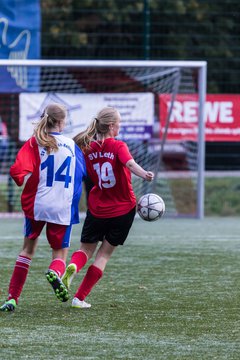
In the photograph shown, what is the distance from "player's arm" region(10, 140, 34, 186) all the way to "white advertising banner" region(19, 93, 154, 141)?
22.5 feet

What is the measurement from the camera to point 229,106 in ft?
48.4

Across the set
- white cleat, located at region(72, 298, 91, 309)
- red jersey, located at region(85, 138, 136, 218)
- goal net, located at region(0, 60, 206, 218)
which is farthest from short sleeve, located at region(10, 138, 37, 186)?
goal net, located at region(0, 60, 206, 218)

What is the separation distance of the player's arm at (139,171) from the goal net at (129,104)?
6.84 m

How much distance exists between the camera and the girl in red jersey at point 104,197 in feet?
22.6

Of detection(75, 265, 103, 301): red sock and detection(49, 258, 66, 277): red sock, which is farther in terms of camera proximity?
detection(75, 265, 103, 301): red sock

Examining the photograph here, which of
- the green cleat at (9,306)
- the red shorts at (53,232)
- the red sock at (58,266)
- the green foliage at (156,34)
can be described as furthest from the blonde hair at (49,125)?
the green foliage at (156,34)

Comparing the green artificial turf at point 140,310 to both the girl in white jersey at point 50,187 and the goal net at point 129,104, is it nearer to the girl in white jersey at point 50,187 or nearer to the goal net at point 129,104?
the girl in white jersey at point 50,187

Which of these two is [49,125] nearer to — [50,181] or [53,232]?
[50,181]

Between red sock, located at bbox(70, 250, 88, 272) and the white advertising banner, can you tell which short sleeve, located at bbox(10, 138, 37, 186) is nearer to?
red sock, located at bbox(70, 250, 88, 272)

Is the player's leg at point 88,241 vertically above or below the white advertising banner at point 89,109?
above

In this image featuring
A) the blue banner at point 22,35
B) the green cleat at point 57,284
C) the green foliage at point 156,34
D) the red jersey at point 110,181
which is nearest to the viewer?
the green cleat at point 57,284

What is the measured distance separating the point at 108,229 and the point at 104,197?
0.74 ft

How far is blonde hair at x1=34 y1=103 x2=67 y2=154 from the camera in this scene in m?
6.70

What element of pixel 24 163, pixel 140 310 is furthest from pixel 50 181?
pixel 140 310
